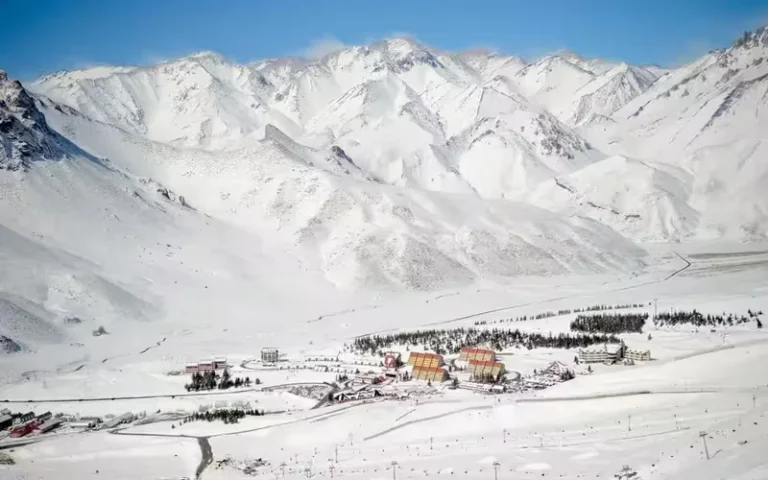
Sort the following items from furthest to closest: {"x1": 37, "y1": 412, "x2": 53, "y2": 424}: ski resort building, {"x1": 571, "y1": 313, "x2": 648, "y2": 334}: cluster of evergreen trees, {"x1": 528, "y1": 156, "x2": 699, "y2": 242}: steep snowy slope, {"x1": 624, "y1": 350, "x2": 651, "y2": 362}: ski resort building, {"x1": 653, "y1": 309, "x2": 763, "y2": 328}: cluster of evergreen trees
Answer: {"x1": 528, "y1": 156, "x2": 699, "y2": 242}: steep snowy slope → {"x1": 571, "y1": 313, "x2": 648, "y2": 334}: cluster of evergreen trees → {"x1": 653, "y1": 309, "x2": 763, "y2": 328}: cluster of evergreen trees → {"x1": 624, "y1": 350, "x2": 651, "y2": 362}: ski resort building → {"x1": 37, "y1": 412, "x2": 53, "y2": 424}: ski resort building

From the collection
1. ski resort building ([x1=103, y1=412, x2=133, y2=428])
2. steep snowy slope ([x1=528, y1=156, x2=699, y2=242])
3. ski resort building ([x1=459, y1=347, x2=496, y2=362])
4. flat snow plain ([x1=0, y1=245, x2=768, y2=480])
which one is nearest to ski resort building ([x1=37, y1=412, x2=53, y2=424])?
flat snow plain ([x1=0, y1=245, x2=768, y2=480])

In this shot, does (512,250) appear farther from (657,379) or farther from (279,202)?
(657,379)

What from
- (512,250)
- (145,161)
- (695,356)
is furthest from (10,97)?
(695,356)

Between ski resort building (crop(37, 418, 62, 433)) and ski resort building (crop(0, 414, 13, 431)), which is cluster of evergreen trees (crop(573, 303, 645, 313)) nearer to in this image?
ski resort building (crop(37, 418, 62, 433))

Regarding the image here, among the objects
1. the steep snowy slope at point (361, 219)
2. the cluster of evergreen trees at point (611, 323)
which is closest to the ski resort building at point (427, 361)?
the cluster of evergreen trees at point (611, 323)

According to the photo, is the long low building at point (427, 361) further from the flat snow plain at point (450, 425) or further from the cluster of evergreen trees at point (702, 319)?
the cluster of evergreen trees at point (702, 319)

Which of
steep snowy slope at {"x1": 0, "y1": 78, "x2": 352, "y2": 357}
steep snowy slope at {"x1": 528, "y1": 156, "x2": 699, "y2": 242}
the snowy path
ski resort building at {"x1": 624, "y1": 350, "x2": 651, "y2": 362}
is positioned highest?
steep snowy slope at {"x1": 528, "y1": 156, "x2": 699, "y2": 242}
